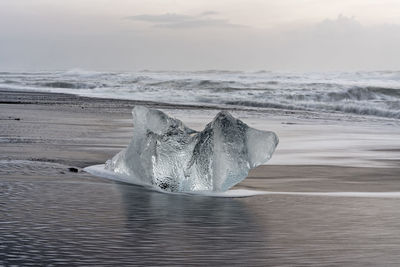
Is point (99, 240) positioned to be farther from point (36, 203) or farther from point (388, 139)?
point (388, 139)

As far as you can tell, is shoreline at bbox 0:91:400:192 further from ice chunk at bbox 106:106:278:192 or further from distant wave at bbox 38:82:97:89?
distant wave at bbox 38:82:97:89

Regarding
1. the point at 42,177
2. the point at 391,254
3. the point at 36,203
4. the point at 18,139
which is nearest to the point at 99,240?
the point at 36,203

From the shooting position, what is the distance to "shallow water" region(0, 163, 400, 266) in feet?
10.6

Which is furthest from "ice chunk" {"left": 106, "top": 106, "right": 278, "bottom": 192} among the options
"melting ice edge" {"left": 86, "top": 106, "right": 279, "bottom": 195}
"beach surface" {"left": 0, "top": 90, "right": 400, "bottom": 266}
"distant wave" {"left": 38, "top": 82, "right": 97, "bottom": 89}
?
"distant wave" {"left": 38, "top": 82, "right": 97, "bottom": 89}

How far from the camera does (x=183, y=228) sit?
154 inches

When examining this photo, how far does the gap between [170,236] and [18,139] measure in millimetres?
5757

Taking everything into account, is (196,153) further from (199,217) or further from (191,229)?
(191,229)

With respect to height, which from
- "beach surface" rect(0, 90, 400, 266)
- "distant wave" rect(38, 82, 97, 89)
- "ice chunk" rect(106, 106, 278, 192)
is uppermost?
"ice chunk" rect(106, 106, 278, 192)

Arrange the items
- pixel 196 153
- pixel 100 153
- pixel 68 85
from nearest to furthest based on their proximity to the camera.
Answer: pixel 196 153 → pixel 100 153 → pixel 68 85

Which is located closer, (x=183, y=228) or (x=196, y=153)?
(x=183, y=228)

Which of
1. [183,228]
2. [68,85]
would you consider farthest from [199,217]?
[68,85]

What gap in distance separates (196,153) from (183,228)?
1.65m

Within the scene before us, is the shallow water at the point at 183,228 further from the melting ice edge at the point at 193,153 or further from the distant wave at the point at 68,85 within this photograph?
the distant wave at the point at 68,85

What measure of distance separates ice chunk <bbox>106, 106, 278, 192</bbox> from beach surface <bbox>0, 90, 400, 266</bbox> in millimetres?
234
